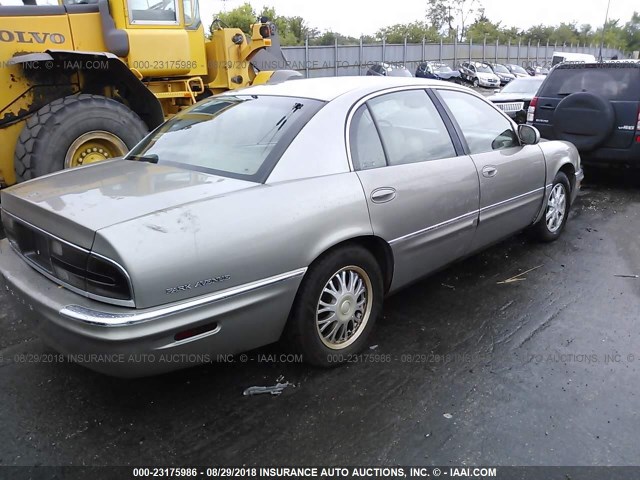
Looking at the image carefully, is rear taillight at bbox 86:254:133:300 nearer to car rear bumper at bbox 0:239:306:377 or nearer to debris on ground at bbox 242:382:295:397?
car rear bumper at bbox 0:239:306:377

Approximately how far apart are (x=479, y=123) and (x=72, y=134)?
3933 mm

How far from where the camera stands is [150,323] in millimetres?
2160

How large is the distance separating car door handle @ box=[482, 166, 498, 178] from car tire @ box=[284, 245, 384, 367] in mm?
1283

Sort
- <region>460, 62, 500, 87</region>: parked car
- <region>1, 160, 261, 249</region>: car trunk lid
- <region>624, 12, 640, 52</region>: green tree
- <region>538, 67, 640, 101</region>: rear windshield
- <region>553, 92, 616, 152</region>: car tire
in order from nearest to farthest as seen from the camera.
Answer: <region>1, 160, 261, 249</region>: car trunk lid < <region>553, 92, 616, 152</region>: car tire < <region>538, 67, 640, 101</region>: rear windshield < <region>460, 62, 500, 87</region>: parked car < <region>624, 12, 640, 52</region>: green tree

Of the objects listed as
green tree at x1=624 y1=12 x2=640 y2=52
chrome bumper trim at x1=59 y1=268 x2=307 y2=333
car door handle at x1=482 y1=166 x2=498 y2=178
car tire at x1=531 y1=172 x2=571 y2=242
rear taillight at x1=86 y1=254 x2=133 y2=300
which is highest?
green tree at x1=624 y1=12 x2=640 y2=52

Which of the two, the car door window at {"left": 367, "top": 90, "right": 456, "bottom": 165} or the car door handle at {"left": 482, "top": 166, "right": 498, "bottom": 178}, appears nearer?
the car door window at {"left": 367, "top": 90, "right": 456, "bottom": 165}

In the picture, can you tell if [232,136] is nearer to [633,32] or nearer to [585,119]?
[585,119]

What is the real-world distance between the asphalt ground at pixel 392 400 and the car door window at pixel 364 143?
116cm

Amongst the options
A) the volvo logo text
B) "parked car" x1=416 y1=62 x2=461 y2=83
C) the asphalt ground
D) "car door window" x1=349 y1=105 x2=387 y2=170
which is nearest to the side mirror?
the asphalt ground

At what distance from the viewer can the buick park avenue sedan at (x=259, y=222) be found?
221cm

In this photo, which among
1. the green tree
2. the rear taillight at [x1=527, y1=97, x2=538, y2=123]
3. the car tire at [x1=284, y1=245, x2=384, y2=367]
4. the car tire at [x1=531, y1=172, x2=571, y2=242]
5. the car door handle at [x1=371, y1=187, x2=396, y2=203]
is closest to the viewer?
the car tire at [x1=284, y1=245, x2=384, y2=367]

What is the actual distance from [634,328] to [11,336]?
4.17 metres

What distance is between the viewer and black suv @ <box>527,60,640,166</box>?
665 centimetres

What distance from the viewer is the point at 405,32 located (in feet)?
209
